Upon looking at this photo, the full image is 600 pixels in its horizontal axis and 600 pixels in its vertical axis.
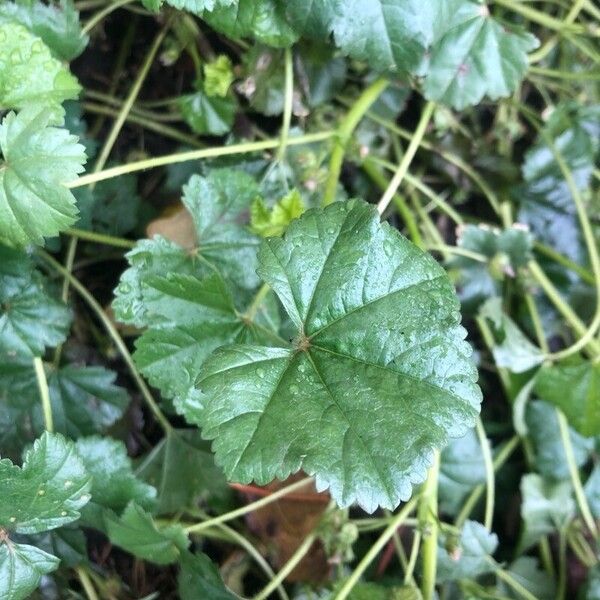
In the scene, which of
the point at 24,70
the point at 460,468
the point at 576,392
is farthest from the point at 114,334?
the point at 576,392

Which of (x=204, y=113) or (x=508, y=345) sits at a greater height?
(x=204, y=113)

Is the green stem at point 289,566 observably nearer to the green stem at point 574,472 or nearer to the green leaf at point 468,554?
the green leaf at point 468,554

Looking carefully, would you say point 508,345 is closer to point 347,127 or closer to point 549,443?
point 549,443

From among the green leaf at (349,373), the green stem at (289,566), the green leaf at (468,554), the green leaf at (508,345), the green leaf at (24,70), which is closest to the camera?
the green leaf at (349,373)

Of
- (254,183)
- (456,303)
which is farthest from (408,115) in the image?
(456,303)

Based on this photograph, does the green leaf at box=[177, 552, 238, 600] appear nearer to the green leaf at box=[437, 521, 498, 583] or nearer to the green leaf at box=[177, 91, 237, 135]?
the green leaf at box=[437, 521, 498, 583]

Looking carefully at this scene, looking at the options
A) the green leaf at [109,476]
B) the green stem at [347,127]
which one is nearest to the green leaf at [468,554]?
the green leaf at [109,476]

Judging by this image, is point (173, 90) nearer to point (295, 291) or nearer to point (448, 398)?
point (295, 291)
